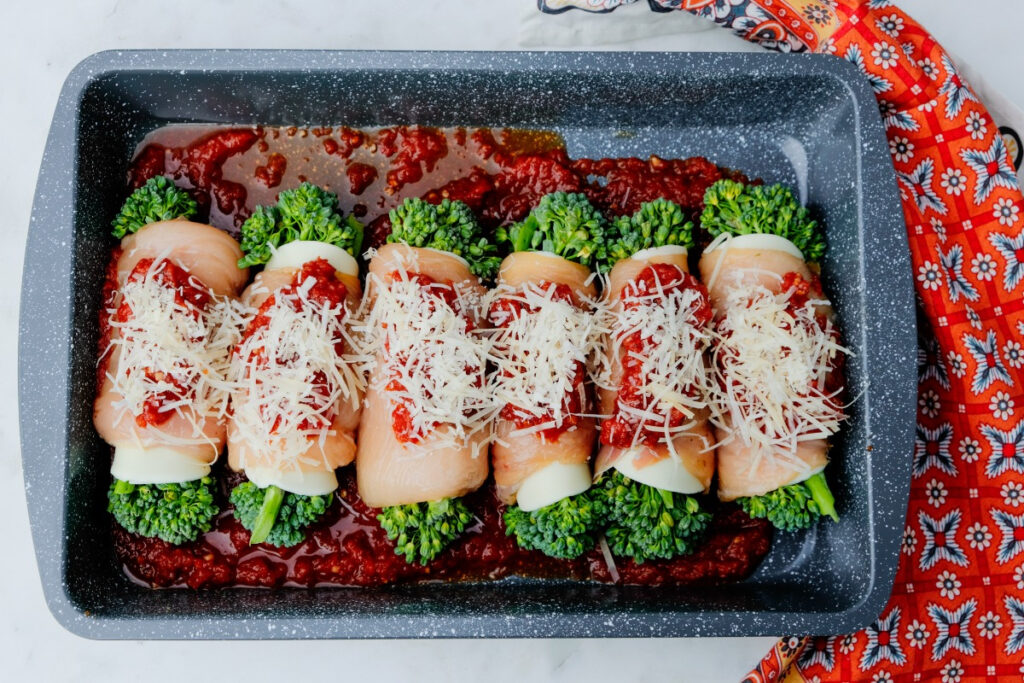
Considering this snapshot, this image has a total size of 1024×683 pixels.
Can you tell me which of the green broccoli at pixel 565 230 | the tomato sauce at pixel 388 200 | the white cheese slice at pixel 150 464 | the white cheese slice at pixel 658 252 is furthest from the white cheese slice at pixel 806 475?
the white cheese slice at pixel 150 464

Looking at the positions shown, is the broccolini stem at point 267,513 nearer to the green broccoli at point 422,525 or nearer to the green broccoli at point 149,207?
the green broccoli at point 422,525

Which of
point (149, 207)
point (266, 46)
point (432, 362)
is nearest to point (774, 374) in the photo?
point (432, 362)

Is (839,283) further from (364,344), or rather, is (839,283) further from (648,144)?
(364,344)

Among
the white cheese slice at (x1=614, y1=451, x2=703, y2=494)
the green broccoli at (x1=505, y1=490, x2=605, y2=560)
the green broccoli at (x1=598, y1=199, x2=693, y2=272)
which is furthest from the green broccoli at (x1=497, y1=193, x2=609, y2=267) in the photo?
the green broccoli at (x1=505, y1=490, x2=605, y2=560)

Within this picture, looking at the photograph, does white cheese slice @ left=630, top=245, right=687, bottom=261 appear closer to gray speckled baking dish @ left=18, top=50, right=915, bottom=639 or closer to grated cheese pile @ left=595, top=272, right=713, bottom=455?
grated cheese pile @ left=595, top=272, right=713, bottom=455

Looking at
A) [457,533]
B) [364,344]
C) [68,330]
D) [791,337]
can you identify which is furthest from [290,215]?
[791,337]

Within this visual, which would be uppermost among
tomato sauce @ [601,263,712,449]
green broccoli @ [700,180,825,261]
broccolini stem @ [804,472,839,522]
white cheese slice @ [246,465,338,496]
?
green broccoli @ [700,180,825,261]

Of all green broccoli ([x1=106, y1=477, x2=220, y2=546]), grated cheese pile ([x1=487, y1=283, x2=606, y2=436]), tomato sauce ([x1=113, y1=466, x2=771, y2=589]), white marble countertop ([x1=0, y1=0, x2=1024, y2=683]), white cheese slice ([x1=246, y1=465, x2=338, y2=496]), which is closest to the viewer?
grated cheese pile ([x1=487, y1=283, x2=606, y2=436])
